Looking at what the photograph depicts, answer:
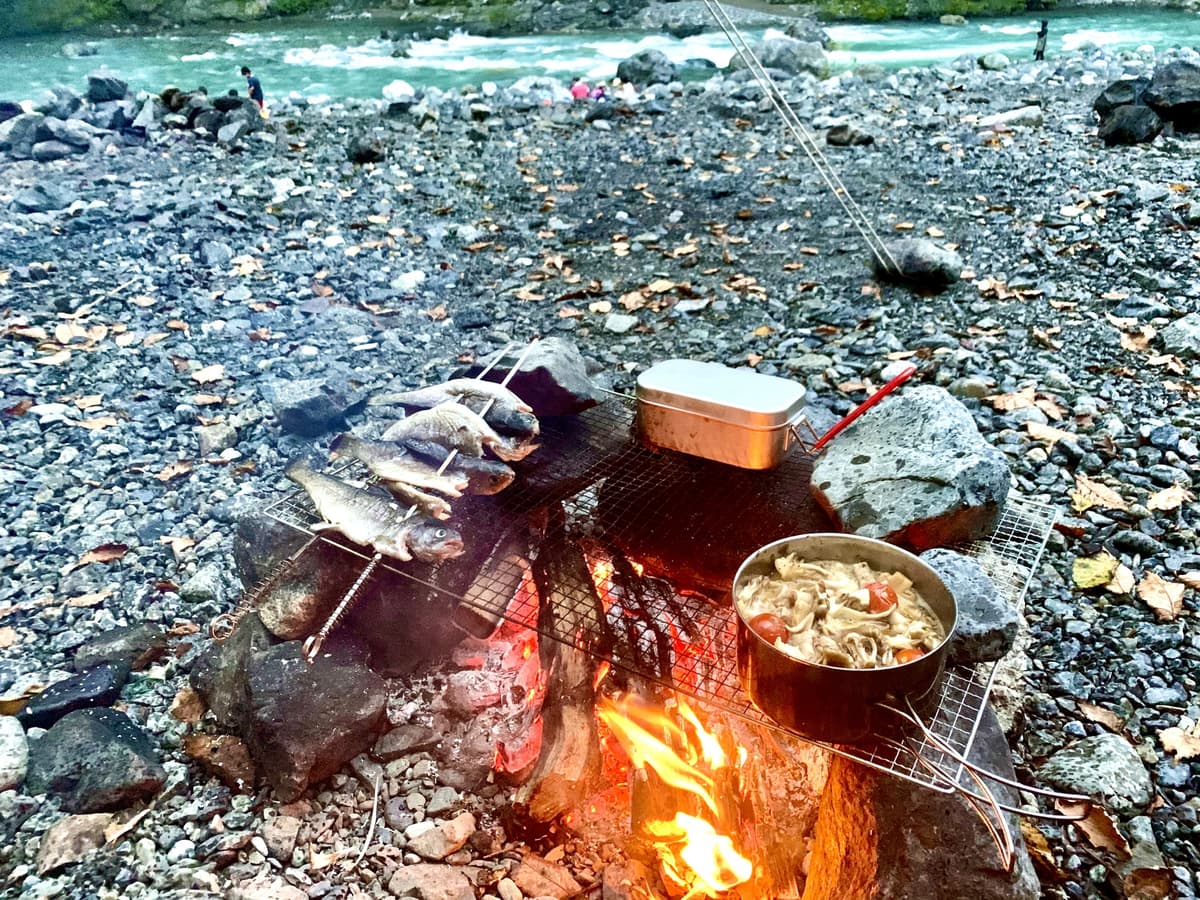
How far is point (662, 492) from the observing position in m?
3.37

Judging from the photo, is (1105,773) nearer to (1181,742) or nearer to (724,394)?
(1181,742)

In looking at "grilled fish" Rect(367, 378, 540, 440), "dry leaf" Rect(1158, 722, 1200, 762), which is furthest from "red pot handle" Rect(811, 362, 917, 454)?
"dry leaf" Rect(1158, 722, 1200, 762)

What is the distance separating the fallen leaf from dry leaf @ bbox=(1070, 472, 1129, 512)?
37cm

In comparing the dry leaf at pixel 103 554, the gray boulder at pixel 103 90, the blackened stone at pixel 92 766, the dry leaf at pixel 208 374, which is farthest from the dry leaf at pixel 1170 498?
the gray boulder at pixel 103 90

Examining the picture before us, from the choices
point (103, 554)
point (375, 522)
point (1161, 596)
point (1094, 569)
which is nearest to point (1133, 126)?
point (1094, 569)

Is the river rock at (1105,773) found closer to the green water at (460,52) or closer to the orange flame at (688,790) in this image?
the orange flame at (688,790)

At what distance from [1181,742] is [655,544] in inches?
79.7

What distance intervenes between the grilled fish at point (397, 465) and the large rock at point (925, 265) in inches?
184

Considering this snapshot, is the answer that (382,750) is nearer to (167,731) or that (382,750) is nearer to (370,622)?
(370,622)

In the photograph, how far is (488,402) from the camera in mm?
3555

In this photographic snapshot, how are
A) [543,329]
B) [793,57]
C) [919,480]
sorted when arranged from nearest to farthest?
[919,480] → [543,329] → [793,57]

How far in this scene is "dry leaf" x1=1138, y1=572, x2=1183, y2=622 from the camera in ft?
11.7

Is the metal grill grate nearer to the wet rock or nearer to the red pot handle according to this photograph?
the red pot handle

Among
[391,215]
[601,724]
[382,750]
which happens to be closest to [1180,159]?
[391,215]
